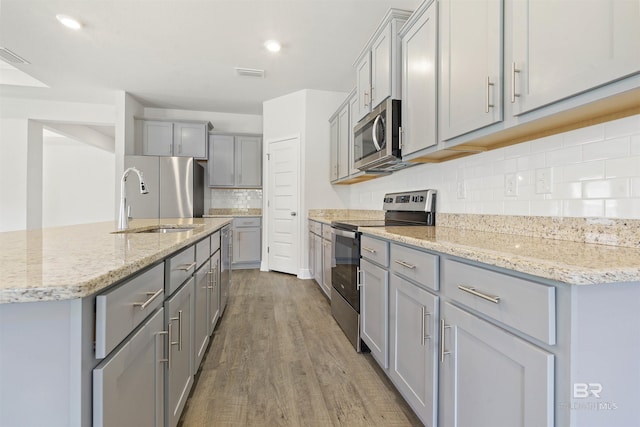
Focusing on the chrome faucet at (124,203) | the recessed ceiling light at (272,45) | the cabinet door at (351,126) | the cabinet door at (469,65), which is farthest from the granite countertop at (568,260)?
the recessed ceiling light at (272,45)

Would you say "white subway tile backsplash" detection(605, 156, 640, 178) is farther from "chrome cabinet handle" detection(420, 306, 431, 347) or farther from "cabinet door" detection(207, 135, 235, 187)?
"cabinet door" detection(207, 135, 235, 187)

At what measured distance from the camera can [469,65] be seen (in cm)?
144

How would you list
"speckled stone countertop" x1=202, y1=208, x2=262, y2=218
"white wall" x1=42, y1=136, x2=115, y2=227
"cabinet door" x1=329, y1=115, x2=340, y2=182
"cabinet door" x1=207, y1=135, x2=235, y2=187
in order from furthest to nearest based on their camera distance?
"white wall" x1=42, y1=136, x2=115, y2=227 → "speckled stone countertop" x1=202, y1=208, x2=262, y2=218 → "cabinet door" x1=207, y1=135, x2=235, y2=187 → "cabinet door" x1=329, y1=115, x2=340, y2=182

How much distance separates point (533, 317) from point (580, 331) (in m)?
0.09

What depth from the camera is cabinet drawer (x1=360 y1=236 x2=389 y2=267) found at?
1.68 m

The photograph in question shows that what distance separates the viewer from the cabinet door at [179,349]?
1.19 m

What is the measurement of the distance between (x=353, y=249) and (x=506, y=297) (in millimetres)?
1384

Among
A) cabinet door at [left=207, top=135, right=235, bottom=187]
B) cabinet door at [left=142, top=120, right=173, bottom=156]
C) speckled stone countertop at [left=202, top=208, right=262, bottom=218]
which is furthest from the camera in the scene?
speckled stone countertop at [left=202, top=208, right=262, bottom=218]

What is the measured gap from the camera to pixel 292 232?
4.49 m

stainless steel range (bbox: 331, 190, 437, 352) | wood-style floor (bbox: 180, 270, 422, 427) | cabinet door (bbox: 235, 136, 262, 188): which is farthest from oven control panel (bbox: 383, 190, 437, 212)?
cabinet door (bbox: 235, 136, 262, 188)

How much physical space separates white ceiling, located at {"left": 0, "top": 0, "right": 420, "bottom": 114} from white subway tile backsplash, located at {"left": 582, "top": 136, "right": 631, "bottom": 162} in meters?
1.97

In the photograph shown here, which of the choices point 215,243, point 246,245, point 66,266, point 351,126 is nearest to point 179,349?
point 66,266

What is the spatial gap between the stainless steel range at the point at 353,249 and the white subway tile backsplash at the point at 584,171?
942 mm

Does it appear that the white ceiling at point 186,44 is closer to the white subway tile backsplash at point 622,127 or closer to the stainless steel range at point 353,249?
the stainless steel range at point 353,249
